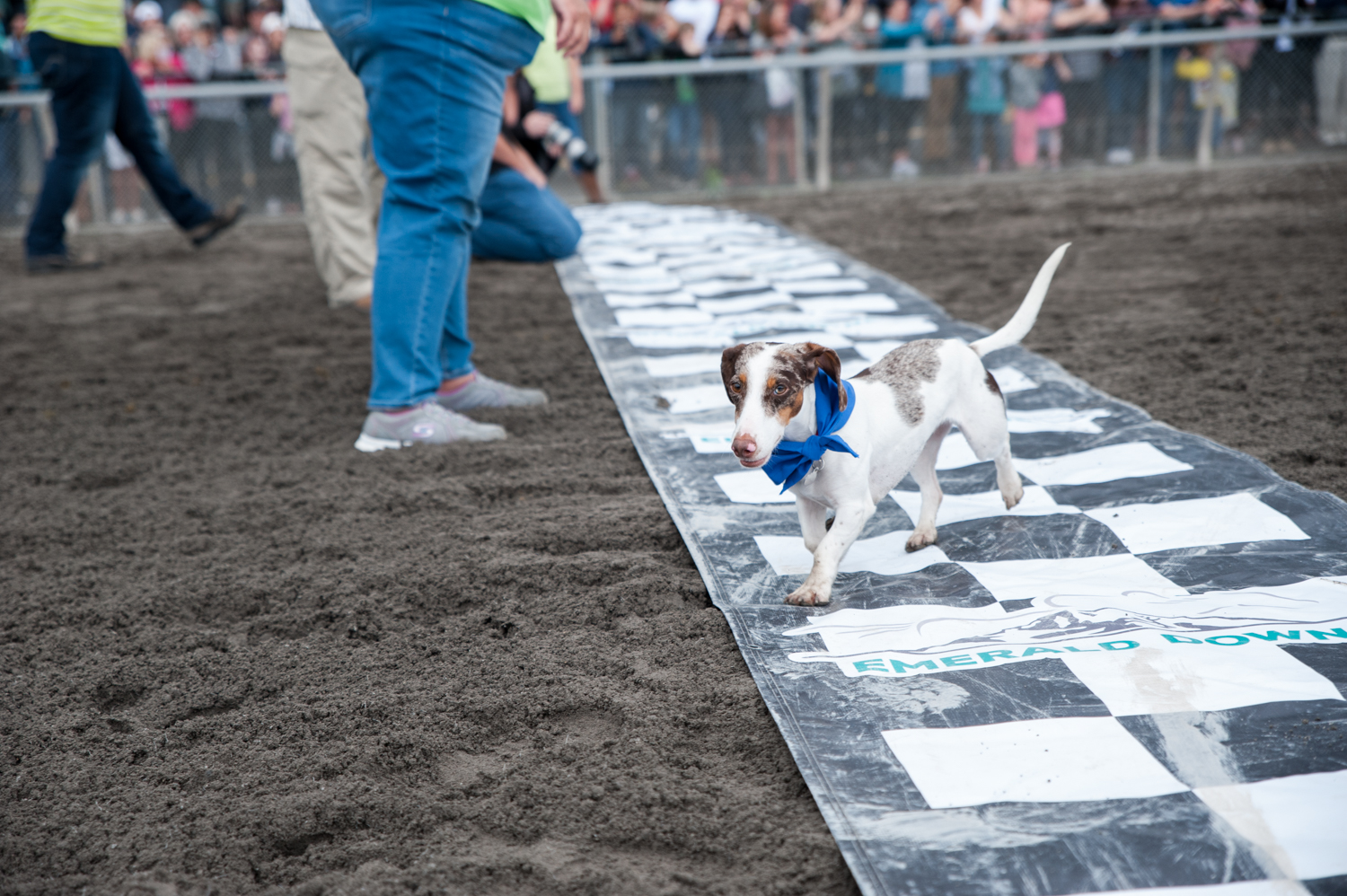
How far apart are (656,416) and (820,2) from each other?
313 inches

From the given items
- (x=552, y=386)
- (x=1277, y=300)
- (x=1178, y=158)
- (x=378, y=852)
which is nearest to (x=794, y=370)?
(x=378, y=852)

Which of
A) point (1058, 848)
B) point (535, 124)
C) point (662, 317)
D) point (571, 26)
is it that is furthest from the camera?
point (535, 124)

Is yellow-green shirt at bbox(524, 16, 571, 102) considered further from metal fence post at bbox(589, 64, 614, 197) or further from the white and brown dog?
the white and brown dog

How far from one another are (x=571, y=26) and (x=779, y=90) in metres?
6.72

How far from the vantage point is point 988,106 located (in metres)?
9.52

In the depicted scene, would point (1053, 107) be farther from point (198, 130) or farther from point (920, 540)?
point (920, 540)

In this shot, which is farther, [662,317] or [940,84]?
[940,84]

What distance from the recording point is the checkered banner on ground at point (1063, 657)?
143 centimetres

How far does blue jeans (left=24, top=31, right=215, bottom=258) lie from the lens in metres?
6.23

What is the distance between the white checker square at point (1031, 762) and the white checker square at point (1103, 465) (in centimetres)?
119

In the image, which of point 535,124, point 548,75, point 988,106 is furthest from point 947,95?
point 535,124

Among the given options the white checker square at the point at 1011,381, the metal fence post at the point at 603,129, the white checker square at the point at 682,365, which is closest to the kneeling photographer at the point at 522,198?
the white checker square at the point at 682,365

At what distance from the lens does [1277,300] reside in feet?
14.5

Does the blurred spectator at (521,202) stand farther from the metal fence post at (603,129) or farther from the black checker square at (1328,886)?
the black checker square at (1328,886)
